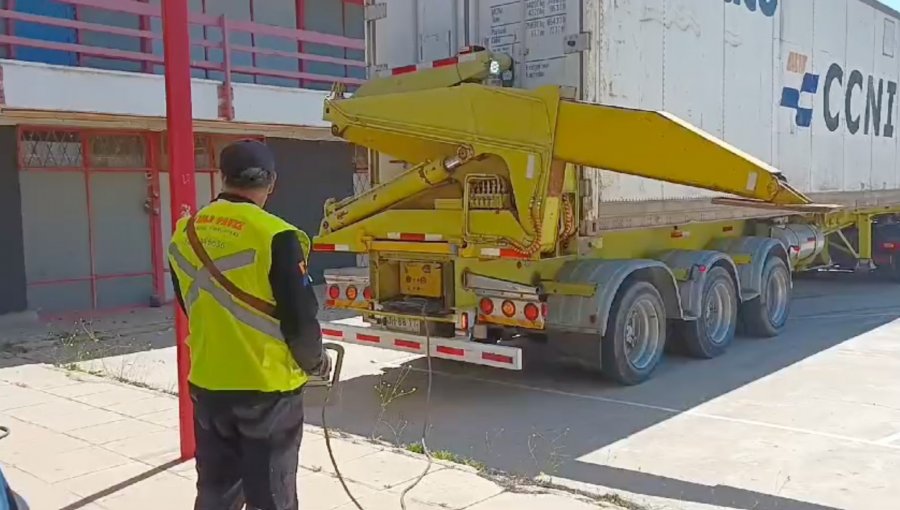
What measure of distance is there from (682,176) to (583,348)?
6.89ft

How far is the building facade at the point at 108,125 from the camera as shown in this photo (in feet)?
38.0

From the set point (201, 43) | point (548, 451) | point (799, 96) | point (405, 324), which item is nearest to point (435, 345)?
point (405, 324)

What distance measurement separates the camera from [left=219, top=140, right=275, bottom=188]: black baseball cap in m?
3.56

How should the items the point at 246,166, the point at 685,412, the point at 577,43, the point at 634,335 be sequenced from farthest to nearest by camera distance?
the point at 634,335 < the point at 577,43 < the point at 685,412 < the point at 246,166

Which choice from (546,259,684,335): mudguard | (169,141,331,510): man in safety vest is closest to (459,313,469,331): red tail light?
(546,259,684,335): mudguard

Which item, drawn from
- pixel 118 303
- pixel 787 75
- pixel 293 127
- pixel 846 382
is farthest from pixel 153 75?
pixel 846 382

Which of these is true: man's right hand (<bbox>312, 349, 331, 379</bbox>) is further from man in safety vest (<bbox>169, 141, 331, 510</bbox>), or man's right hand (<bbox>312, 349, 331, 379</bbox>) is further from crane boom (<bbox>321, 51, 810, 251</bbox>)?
crane boom (<bbox>321, 51, 810, 251</bbox>)

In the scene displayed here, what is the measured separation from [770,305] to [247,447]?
861 centimetres

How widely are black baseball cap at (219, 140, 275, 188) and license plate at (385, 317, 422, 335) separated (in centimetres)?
440

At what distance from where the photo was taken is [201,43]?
1253 centimetres

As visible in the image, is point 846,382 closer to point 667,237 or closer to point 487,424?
point 667,237

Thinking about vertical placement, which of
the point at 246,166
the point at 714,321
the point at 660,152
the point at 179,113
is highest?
the point at 179,113

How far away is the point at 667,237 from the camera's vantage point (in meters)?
9.40

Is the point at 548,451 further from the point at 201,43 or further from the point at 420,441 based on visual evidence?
the point at 201,43
